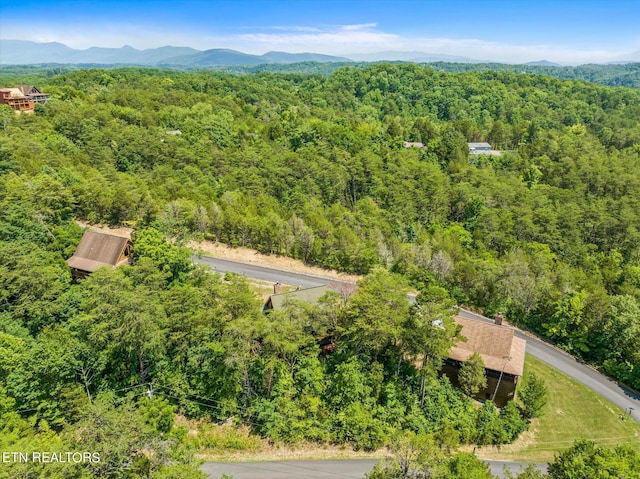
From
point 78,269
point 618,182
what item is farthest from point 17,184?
point 618,182

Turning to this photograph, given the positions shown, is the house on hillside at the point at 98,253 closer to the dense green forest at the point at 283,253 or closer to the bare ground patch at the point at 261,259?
the dense green forest at the point at 283,253

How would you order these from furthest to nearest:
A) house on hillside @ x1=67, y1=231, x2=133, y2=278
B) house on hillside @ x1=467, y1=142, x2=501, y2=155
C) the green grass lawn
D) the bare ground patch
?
1. house on hillside @ x1=467, y1=142, x2=501, y2=155
2. the bare ground patch
3. house on hillside @ x1=67, y1=231, x2=133, y2=278
4. the green grass lawn

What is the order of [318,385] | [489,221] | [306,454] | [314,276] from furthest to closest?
[489,221], [314,276], [318,385], [306,454]

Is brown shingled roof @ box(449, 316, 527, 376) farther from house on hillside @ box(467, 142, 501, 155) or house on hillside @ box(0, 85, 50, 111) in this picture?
house on hillside @ box(0, 85, 50, 111)

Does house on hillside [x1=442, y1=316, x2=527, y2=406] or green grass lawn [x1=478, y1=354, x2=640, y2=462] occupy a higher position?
house on hillside [x1=442, y1=316, x2=527, y2=406]

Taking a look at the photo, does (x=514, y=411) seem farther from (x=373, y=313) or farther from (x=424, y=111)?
(x=424, y=111)

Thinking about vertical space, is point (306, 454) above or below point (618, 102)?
below

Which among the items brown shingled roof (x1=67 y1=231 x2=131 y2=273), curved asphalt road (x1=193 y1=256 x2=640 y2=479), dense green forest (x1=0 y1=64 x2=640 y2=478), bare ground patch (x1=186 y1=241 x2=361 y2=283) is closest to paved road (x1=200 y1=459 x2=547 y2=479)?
curved asphalt road (x1=193 y1=256 x2=640 y2=479)

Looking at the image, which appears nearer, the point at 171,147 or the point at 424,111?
the point at 171,147
